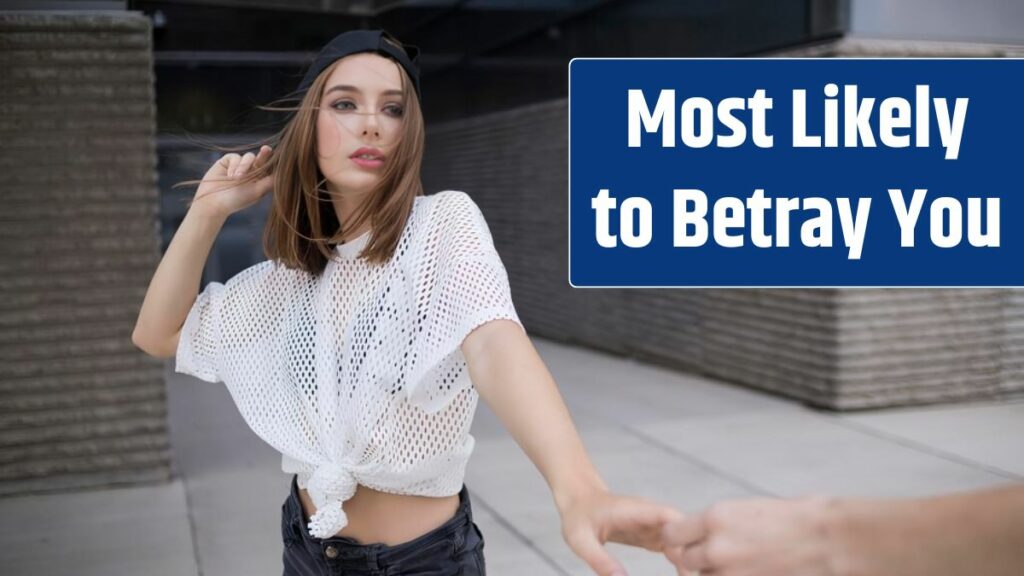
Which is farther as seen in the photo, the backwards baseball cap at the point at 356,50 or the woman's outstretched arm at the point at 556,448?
the backwards baseball cap at the point at 356,50

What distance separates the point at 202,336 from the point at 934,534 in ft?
3.90

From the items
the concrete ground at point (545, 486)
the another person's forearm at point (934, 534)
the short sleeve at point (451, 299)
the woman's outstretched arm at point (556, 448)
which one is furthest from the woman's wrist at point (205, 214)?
the concrete ground at point (545, 486)

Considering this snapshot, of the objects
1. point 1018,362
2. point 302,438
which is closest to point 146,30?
point 302,438

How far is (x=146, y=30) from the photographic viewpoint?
507cm

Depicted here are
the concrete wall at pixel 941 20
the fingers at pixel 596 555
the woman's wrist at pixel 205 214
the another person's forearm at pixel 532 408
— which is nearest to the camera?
the fingers at pixel 596 555

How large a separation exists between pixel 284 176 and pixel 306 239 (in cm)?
11

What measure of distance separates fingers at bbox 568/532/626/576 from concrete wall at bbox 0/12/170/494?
4.25m

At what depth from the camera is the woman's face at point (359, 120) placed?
162 cm

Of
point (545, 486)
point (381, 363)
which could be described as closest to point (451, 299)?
point (381, 363)

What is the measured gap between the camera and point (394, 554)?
1630mm

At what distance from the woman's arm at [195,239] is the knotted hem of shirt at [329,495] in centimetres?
38

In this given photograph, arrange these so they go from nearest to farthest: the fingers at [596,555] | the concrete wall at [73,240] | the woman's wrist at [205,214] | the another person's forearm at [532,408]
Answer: the fingers at [596,555] → the another person's forearm at [532,408] → the woman's wrist at [205,214] → the concrete wall at [73,240]

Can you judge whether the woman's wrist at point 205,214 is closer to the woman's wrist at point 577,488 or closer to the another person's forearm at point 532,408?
the another person's forearm at point 532,408

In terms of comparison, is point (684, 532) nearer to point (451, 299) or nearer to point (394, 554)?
point (451, 299)
